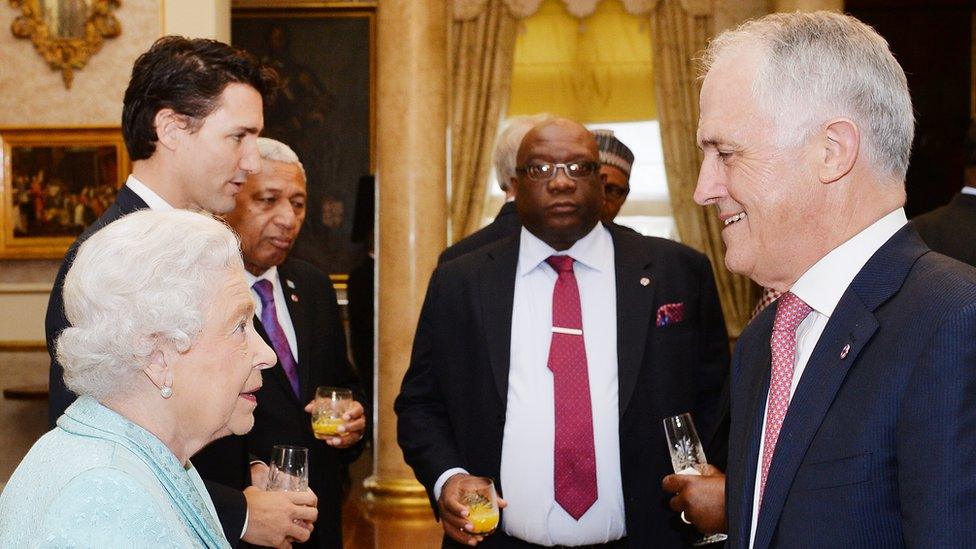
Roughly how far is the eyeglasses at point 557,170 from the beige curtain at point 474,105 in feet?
24.4

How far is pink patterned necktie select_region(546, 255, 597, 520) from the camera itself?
3127mm

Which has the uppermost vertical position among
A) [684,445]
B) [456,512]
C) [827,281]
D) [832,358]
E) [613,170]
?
[613,170]

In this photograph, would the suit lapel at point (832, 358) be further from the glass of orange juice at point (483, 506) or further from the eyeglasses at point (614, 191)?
the eyeglasses at point (614, 191)

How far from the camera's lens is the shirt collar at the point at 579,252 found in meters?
3.38

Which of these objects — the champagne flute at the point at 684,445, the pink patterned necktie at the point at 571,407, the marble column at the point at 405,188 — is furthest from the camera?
the marble column at the point at 405,188

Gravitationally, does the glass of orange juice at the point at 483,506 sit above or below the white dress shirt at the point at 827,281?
below

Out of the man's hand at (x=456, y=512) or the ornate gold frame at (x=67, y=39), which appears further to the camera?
the ornate gold frame at (x=67, y=39)

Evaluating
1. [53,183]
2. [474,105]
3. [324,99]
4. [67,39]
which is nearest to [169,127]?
[67,39]

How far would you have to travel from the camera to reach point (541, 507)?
3.13m

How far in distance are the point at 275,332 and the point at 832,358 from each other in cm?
207

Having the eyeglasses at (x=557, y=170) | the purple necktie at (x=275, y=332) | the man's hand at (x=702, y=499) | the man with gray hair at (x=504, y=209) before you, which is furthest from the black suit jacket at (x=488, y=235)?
the man's hand at (x=702, y=499)

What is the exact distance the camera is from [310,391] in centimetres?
341

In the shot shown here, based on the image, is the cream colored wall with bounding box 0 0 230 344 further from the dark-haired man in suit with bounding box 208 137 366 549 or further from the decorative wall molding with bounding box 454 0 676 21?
the decorative wall molding with bounding box 454 0 676 21

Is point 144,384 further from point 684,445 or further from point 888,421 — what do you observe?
point 684,445
